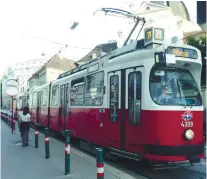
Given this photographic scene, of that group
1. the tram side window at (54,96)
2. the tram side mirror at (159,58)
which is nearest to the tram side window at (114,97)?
the tram side mirror at (159,58)

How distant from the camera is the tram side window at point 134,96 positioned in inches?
322

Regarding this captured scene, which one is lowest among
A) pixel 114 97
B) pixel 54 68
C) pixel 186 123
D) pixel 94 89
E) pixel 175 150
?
pixel 175 150

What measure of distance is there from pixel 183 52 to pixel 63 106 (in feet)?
24.7

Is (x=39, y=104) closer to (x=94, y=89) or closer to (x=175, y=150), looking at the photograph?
(x=94, y=89)

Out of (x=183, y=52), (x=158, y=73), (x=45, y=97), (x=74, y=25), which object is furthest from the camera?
(x=45, y=97)

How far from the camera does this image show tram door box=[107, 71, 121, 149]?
29.2 feet

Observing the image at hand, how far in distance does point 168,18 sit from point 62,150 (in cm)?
4646

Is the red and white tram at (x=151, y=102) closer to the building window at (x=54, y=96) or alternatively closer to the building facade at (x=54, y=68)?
the building window at (x=54, y=96)

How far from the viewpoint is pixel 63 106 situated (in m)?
14.6

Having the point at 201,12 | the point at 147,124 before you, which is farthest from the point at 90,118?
the point at 201,12

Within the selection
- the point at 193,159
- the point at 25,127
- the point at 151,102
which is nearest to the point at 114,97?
the point at 151,102

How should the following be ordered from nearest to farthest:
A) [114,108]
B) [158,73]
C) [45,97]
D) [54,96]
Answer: [158,73], [114,108], [54,96], [45,97]

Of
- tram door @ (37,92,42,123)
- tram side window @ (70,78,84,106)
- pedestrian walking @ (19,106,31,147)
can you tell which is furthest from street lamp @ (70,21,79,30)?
pedestrian walking @ (19,106,31,147)

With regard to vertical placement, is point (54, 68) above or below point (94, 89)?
above
